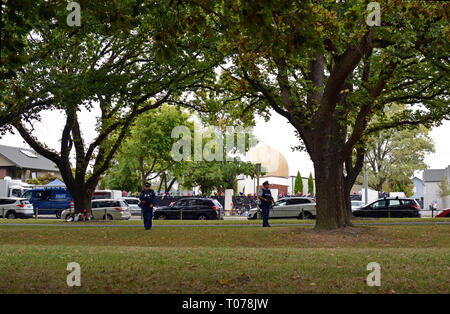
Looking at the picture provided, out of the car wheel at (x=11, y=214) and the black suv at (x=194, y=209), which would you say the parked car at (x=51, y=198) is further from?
the black suv at (x=194, y=209)

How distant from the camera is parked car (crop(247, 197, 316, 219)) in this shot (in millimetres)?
28016

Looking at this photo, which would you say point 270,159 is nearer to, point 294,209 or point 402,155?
point 402,155

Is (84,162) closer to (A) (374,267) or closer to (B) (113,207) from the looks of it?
(B) (113,207)

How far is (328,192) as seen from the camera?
16250mm

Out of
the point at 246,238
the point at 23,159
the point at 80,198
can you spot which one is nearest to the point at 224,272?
the point at 246,238

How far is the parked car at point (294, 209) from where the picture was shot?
28.0 meters

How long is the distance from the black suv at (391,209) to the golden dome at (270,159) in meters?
47.5

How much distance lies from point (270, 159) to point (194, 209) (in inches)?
2008

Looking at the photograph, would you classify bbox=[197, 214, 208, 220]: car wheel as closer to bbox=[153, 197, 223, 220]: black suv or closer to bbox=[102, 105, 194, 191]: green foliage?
bbox=[153, 197, 223, 220]: black suv

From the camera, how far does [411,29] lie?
46.7 feet

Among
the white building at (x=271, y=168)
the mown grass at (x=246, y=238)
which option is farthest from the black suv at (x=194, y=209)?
the white building at (x=271, y=168)

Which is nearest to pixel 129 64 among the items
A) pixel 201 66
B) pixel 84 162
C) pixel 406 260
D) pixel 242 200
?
pixel 201 66
